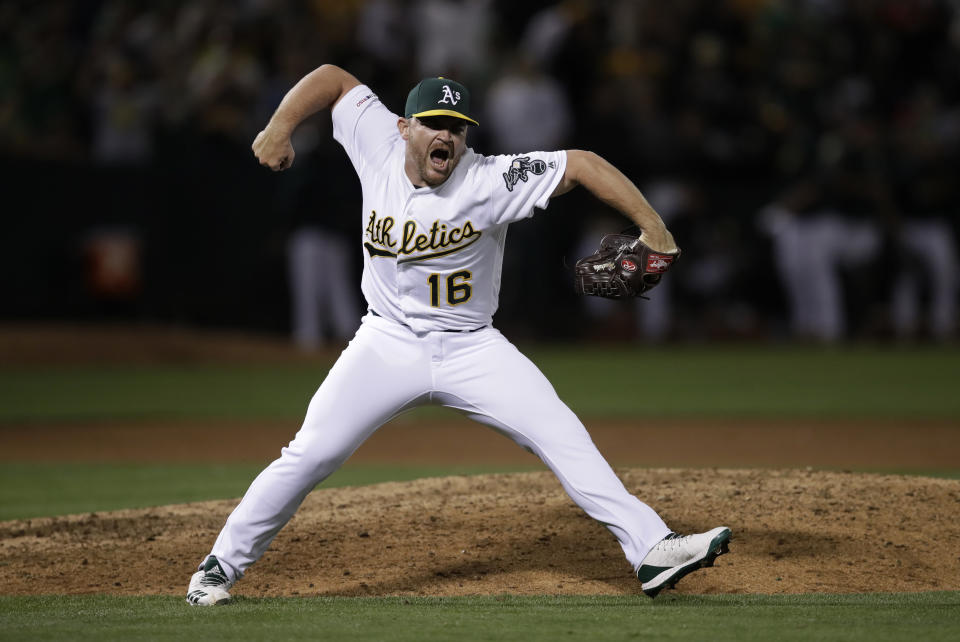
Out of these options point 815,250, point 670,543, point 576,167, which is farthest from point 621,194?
point 815,250

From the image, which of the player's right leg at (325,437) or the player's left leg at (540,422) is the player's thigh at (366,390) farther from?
the player's left leg at (540,422)

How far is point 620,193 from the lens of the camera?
451 centimetres

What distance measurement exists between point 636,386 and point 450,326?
9.01 meters

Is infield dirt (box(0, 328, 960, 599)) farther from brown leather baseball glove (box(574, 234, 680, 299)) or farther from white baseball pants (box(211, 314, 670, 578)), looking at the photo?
brown leather baseball glove (box(574, 234, 680, 299))

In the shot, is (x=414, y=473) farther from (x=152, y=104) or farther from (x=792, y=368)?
(x=152, y=104)

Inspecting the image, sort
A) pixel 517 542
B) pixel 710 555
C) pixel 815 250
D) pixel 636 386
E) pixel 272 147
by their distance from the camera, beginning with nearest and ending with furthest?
pixel 710 555
pixel 272 147
pixel 517 542
pixel 636 386
pixel 815 250

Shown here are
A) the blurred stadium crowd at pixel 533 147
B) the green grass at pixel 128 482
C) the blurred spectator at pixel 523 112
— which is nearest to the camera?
the green grass at pixel 128 482

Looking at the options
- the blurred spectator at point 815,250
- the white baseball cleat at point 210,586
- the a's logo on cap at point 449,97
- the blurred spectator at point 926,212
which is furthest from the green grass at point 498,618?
the blurred spectator at point 926,212

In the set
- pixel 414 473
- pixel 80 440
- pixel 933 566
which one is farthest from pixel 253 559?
pixel 80 440

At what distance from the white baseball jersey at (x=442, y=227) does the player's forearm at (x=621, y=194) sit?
0.09 metres

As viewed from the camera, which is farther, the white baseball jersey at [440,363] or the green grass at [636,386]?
the green grass at [636,386]

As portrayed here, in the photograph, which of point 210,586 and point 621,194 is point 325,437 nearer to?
point 210,586

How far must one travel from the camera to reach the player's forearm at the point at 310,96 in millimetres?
4832

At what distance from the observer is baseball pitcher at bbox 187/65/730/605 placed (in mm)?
4617
